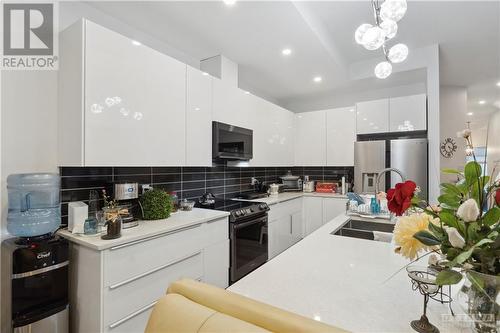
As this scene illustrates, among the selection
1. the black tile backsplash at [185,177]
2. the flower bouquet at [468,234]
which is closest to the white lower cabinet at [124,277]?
the black tile backsplash at [185,177]

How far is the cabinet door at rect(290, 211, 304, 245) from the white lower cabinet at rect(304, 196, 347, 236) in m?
0.10

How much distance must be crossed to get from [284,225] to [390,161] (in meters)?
1.66

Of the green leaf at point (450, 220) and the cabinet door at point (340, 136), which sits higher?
the cabinet door at point (340, 136)

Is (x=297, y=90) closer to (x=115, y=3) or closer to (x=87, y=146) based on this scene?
(x=115, y=3)

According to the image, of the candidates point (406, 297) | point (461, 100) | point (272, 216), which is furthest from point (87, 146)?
point (461, 100)

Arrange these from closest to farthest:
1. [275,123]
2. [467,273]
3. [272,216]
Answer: [467,273]
[272,216]
[275,123]

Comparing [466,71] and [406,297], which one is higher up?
[466,71]

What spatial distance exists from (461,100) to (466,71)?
0.93 m

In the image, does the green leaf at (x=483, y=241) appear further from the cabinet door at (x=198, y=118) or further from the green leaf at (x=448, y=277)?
the cabinet door at (x=198, y=118)

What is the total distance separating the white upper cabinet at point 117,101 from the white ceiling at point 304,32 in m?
0.52

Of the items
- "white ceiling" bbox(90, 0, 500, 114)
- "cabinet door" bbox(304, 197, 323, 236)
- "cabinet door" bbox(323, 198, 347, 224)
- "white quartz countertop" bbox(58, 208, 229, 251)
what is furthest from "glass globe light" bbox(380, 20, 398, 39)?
"cabinet door" bbox(304, 197, 323, 236)

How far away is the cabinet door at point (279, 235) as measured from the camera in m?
2.98

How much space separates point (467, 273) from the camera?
0.51 meters

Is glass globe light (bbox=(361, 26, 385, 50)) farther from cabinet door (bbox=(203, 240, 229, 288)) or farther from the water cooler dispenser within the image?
the water cooler dispenser
